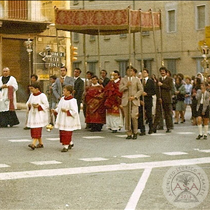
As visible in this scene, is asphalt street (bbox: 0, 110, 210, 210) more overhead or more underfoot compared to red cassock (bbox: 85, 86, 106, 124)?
more underfoot

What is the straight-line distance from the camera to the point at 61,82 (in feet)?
65.8

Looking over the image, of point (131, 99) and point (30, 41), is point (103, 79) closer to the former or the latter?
point (131, 99)

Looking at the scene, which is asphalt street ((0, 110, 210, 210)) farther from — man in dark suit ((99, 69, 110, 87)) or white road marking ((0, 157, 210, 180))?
man in dark suit ((99, 69, 110, 87))

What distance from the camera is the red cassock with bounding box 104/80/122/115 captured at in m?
19.1

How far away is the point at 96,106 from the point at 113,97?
0.71 meters

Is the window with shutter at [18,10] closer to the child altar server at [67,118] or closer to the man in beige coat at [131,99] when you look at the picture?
the man in beige coat at [131,99]

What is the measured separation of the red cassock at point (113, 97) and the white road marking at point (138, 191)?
303 inches

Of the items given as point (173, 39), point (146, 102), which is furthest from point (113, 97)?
point (173, 39)

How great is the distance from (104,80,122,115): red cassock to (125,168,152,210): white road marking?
25.2ft

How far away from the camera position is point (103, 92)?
19.7 m

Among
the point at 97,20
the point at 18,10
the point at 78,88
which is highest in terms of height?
the point at 18,10

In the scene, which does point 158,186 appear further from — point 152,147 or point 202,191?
point 152,147

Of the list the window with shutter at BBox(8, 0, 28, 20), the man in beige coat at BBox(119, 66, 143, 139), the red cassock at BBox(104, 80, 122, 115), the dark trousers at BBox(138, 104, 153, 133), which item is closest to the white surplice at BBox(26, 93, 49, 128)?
the man in beige coat at BBox(119, 66, 143, 139)

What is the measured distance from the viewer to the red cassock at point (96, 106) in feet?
64.5
